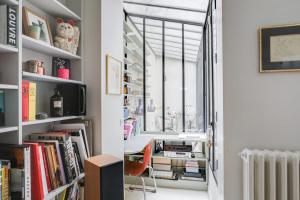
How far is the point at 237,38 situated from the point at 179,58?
2476 mm

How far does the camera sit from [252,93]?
63.9 inches

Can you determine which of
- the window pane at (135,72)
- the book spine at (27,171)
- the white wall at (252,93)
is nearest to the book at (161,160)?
the window pane at (135,72)

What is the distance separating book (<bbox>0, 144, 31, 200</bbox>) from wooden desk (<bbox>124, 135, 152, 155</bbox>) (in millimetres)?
1716

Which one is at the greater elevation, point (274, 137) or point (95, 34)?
point (95, 34)

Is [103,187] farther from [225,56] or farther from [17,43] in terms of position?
[225,56]

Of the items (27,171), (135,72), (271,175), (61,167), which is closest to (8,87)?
(27,171)

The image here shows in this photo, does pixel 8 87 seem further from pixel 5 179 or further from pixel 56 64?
pixel 56 64

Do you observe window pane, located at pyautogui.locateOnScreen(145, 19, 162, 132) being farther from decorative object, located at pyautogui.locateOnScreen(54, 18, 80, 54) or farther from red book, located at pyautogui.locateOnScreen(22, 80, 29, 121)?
red book, located at pyautogui.locateOnScreen(22, 80, 29, 121)

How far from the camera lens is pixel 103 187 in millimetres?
1569

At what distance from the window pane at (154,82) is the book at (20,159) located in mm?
2960

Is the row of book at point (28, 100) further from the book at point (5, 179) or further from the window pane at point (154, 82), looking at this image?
the window pane at point (154, 82)

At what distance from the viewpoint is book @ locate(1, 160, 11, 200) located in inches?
44.3

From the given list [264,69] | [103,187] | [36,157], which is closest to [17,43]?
[36,157]

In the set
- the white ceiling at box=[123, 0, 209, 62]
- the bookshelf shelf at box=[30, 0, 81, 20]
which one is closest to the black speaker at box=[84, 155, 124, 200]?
the bookshelf shelf at box=[30, 0, 81, 20]
